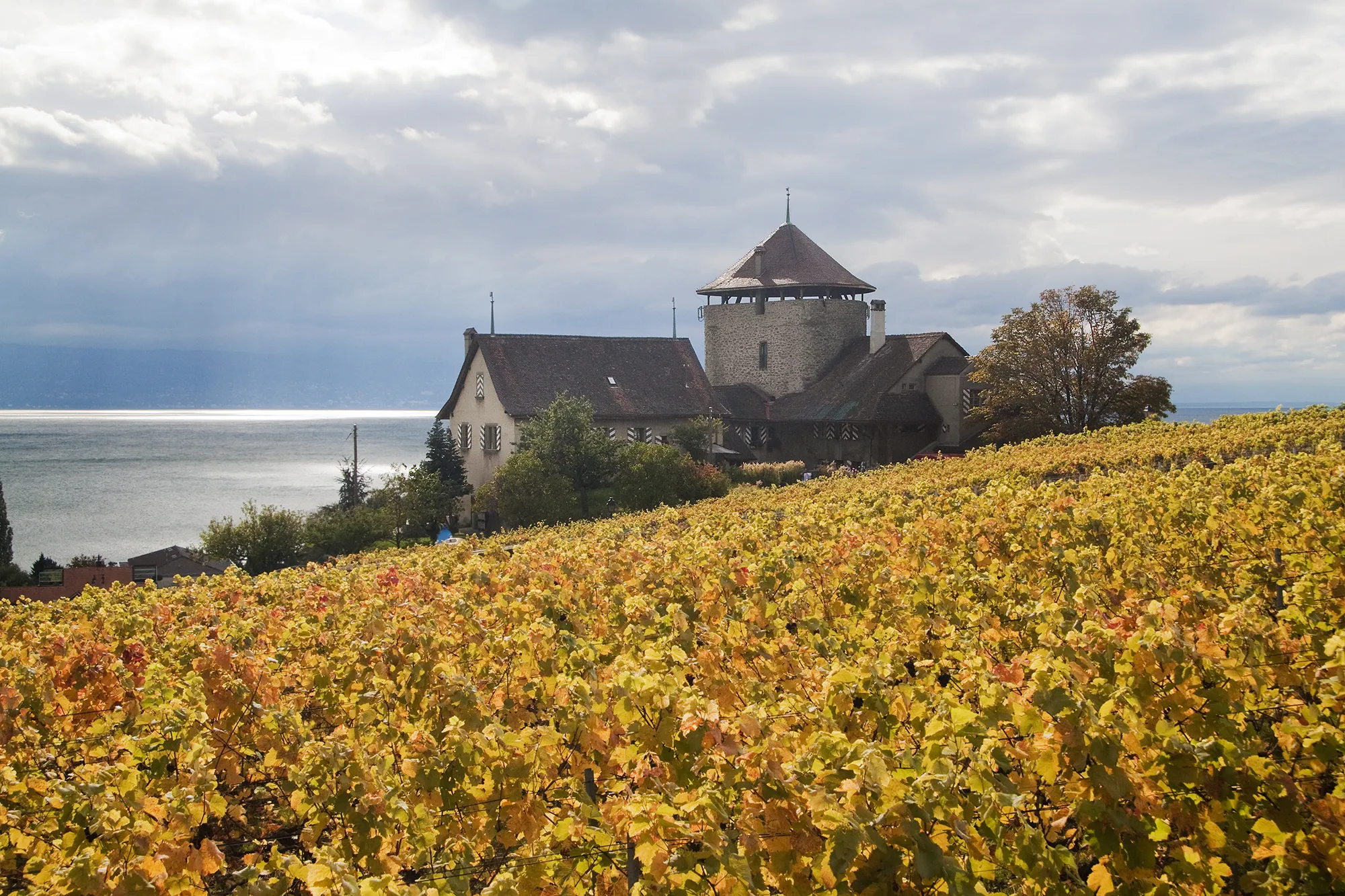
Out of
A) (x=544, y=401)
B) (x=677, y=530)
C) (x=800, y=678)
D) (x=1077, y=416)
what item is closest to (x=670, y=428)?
(x=544, y=401)

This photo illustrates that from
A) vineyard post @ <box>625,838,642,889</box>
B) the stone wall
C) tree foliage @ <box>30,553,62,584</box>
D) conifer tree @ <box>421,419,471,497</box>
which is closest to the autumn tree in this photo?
the stone wall

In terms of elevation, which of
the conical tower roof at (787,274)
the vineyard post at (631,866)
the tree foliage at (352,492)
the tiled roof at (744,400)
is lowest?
the tree foliage at (352,492)

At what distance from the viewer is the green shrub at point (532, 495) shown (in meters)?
38.3

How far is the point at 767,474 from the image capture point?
150ft

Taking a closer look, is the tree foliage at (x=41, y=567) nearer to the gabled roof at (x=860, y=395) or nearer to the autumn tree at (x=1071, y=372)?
the gabled roof at (x=860, y=395)

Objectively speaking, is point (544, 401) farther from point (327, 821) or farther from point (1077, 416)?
point (327, 821)

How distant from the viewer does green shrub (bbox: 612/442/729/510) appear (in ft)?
126

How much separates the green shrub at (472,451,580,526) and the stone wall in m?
22.7

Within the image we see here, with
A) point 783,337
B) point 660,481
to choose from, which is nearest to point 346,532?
point 660,481

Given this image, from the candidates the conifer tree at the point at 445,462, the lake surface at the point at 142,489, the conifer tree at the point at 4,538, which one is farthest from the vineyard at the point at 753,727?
the conifer tree at the point at 445,462

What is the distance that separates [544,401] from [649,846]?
1822 inches

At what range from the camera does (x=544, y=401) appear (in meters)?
49.1

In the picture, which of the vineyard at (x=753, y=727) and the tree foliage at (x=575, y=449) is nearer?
the vineyard at (x=753, y=727)

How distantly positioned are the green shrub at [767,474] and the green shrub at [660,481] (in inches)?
197
